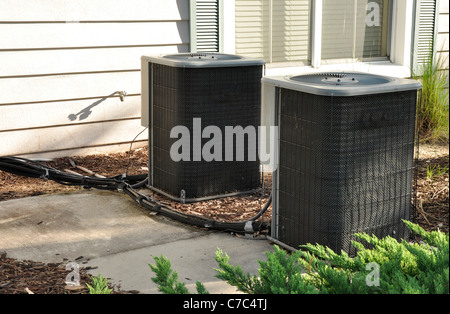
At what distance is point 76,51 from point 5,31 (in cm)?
70

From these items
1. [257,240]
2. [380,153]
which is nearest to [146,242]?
[257,240]

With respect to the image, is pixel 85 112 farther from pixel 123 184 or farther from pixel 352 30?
pixel 352 30

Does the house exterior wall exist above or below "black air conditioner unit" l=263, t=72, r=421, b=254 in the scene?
above

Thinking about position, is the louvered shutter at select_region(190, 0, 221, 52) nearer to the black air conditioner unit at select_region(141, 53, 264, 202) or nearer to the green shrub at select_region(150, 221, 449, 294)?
the black air conditioner unit at select_region(141, 53, 264, 202)

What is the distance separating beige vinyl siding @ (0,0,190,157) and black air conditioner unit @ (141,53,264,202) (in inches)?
47.4

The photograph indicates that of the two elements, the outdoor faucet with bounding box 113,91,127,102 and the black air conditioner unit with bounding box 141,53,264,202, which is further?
the outdoor faucet with bounding box 113,91,127,102

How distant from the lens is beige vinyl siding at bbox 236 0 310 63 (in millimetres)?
7574

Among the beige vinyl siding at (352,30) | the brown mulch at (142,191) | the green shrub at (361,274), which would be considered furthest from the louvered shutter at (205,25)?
the green shrub at (361,274)

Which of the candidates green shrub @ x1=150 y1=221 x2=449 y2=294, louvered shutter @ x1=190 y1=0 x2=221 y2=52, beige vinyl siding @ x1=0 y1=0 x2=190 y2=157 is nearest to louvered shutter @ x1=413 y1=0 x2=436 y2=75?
louvered shutter @ x1=190 y1=0 x2=221 y2=52

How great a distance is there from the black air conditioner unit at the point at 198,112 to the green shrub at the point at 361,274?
2547mm

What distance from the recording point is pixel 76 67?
6516 mm

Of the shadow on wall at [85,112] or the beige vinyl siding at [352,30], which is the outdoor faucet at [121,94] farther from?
the beige vinyl siding at [352,30]

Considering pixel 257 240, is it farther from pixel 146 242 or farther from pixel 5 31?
pixel 5 31

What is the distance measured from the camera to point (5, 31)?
20.0 ft
